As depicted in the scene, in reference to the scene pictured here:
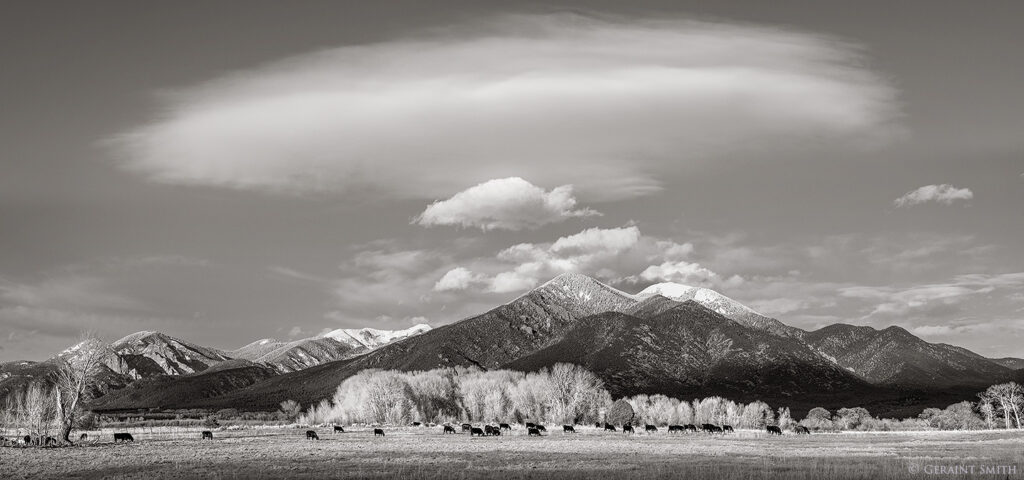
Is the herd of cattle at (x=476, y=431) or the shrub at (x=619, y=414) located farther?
the shrub at (x=619, y=414)

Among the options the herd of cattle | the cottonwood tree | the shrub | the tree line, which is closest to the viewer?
the herd of cattle

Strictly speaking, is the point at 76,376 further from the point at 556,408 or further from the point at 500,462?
the point at 556,408

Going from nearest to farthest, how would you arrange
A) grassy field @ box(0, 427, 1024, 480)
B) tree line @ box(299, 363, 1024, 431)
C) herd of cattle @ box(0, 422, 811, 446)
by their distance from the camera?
grassy field @ box(0, 427, 1024, 480) → herd of cattle @ box(0, 422, 811, 446) → tree line @ box(299, 363, 1024, 431)

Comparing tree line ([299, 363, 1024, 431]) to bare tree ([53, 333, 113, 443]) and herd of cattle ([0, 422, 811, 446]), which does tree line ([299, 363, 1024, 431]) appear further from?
bare tree ([53, 333, 113, 443])

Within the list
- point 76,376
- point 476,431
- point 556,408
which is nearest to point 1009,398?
point 556,408

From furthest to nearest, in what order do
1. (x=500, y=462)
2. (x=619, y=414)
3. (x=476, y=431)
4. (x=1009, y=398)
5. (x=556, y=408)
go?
1. (x=556, y=408)
2. (x=619, y=414)
3. (x=1009, y=398)
4. (x=476, y=431)
5. (x=500, y=462)

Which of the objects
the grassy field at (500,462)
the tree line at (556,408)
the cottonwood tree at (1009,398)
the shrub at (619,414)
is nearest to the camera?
the grassy field at (500,462)

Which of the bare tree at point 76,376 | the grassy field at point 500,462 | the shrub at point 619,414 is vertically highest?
the bare tree at point 76,376

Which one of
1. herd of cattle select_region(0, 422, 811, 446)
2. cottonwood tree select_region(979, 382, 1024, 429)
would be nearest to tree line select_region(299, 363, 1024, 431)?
cottonwood tree select_region(979, 382, 1024, 429)

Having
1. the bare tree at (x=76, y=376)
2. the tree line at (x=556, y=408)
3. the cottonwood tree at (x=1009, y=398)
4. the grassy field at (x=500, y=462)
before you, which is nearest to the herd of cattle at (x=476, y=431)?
the bare tree at (x=76, y=376)

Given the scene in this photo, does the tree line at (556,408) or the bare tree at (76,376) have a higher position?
the bare tree at (76,376)

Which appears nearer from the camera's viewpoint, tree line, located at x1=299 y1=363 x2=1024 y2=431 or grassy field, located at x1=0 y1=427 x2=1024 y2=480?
grassy field, located at x1=0 y1=427 x2=1024 y2=480

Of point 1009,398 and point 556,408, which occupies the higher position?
point 1009,398

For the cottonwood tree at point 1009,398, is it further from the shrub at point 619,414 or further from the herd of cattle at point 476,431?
the shrub at point 619,414
